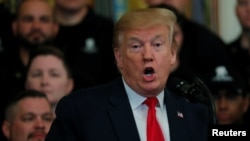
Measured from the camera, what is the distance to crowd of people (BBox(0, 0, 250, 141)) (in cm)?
345

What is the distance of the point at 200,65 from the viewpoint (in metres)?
6.12

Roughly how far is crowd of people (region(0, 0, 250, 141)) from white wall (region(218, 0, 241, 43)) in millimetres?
368

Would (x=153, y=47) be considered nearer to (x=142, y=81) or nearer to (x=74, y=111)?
(x=142, y=81)

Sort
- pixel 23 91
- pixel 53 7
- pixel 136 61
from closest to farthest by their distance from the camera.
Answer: pixel 136 61, pixel 23 91, pixel 53 7

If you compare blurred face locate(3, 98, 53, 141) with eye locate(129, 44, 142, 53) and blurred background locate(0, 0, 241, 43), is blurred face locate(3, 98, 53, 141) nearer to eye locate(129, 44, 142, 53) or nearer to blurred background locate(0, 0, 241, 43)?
eye locate(129, 44, 142, 53)

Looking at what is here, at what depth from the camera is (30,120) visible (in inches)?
206

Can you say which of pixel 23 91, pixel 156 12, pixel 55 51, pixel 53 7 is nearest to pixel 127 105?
pixel 156 12

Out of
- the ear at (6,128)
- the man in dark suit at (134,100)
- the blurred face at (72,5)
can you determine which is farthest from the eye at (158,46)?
the blurred face at (72,5)

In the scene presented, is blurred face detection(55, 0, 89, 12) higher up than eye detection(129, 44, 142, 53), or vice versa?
eye detection(129, 44, 142, 53)

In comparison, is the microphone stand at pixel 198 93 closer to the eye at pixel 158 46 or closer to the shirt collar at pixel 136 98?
the shirt collar at pixel 136 98

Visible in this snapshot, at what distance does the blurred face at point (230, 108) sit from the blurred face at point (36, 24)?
1397mm

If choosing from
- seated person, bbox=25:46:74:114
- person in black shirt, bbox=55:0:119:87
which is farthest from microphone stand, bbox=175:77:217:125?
person in black shirt, bbox=55:0:119:87

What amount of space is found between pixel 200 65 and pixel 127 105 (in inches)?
106

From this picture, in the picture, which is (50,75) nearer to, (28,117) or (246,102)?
(28,117)
